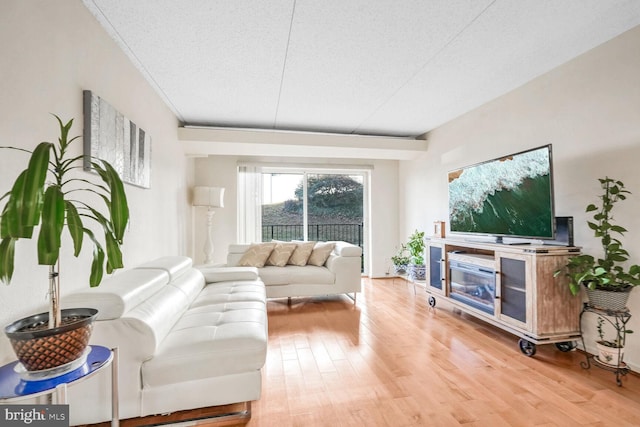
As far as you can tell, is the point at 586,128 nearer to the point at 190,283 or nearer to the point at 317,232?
the point at 190,283

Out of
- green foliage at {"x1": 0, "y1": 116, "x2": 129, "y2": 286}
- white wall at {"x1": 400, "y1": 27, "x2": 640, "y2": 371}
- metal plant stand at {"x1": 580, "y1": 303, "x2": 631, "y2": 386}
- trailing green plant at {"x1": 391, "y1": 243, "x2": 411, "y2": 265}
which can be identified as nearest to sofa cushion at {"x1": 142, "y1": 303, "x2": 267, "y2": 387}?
green foliage at {"x1": 0, "y1": 116, "x2": 129, "y2": 286}

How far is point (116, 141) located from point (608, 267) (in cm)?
347

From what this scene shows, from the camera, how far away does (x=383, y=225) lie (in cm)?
527

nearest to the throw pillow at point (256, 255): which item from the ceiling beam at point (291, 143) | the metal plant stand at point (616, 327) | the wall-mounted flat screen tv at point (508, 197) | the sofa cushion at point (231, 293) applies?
the sofa cushion at point (231, 293)

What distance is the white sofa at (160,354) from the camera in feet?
4.64

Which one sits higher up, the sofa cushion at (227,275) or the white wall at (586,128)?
the white wall at (586,128)

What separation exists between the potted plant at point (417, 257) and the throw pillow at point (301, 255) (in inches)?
62.5

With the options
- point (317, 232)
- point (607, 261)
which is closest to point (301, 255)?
point (317, 232)

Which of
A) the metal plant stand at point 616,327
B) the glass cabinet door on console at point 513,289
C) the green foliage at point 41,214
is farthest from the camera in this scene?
the glass cabinet door on console at point 513,289

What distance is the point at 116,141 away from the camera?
6.72 feet

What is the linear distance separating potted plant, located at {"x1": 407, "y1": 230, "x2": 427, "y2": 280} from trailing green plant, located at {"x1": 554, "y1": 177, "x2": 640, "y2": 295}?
216 cm

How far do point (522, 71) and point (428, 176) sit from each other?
6.46 feet

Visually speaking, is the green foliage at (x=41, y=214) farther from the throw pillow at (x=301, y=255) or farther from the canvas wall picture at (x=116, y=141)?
the throw pillow at (x=301, y=255)

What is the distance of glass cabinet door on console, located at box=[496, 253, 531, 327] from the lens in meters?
2.31
